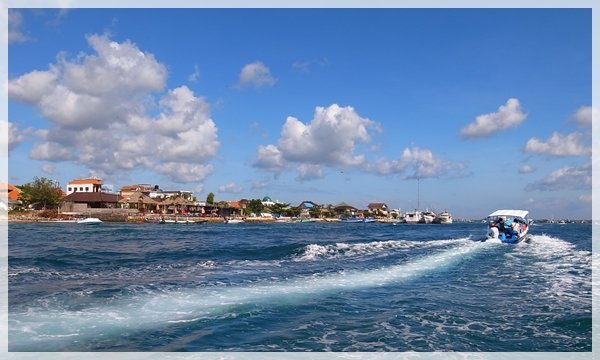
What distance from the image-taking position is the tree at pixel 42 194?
88.4 metres

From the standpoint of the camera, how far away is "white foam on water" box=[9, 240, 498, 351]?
9.50 metres

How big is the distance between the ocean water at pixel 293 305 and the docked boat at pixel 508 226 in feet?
40.6

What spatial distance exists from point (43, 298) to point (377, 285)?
36.0ft

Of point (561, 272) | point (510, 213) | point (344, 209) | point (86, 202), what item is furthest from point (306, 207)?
point (561, 272)

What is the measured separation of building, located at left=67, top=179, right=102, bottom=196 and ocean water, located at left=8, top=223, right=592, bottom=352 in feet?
345

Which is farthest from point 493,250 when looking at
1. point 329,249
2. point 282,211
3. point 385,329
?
point 282,211

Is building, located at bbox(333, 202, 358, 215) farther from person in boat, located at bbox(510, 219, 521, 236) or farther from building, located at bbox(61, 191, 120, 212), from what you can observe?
person in boat, located at bbox(510, 219, 521, 236)

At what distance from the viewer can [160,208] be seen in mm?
Result: 117688

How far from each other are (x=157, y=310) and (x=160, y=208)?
11095cm

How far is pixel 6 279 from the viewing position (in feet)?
53.2

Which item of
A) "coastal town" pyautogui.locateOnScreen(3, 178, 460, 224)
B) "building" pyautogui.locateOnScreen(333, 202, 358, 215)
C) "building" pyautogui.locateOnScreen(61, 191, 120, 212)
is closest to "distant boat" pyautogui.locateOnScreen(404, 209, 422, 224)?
"coastal town" pyautogui.locateOnScreen(3, 178, 460, 224)

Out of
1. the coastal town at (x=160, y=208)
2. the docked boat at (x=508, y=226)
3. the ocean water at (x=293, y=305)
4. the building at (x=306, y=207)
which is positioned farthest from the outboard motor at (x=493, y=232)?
the building at (x=306, y=207)

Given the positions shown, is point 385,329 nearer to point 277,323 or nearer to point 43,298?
point 277,323
